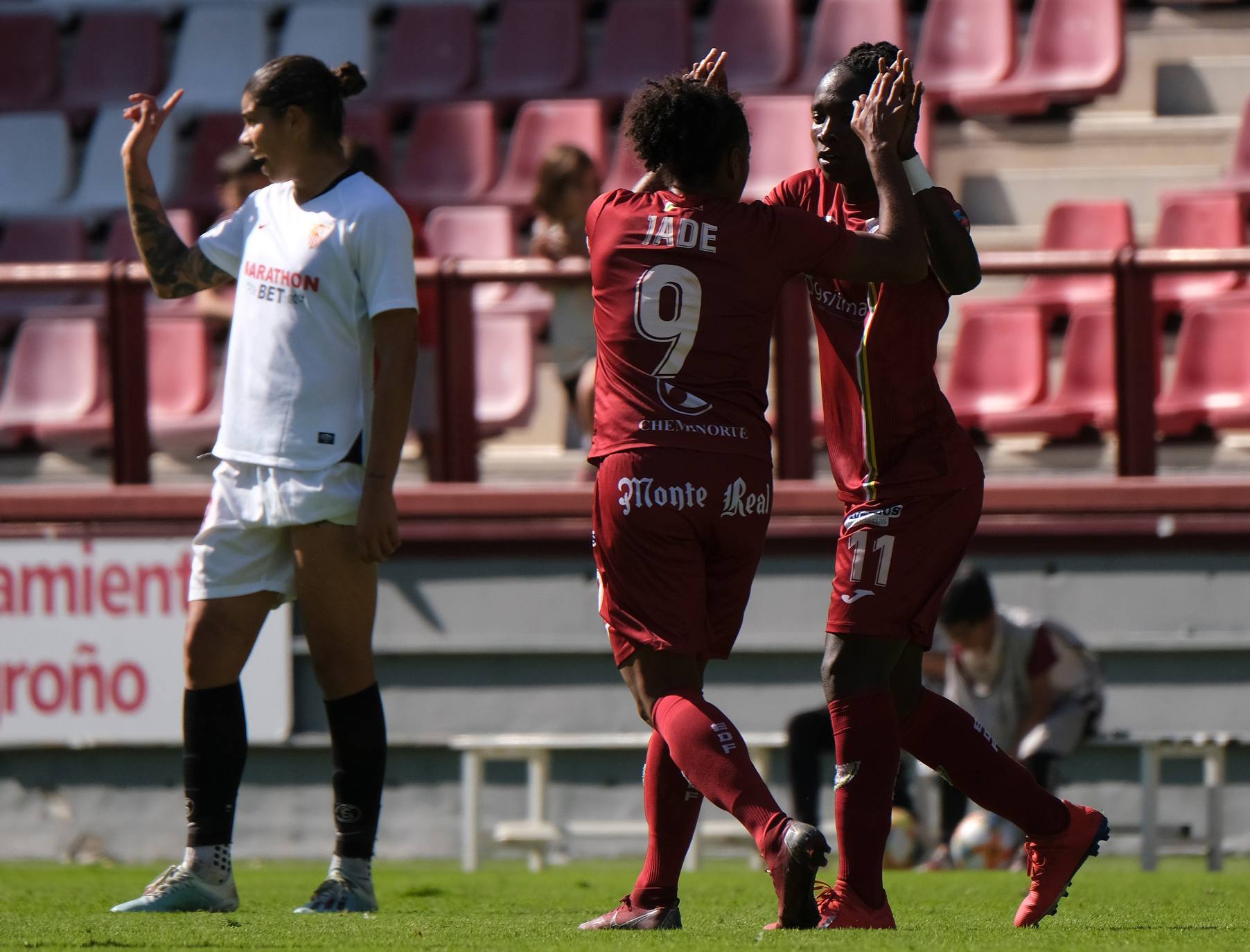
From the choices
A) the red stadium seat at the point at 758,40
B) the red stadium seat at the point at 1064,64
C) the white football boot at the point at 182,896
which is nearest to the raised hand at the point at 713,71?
the white football boot at the point at 182,896

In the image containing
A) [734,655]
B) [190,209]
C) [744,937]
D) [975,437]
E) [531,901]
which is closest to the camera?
[744,937]

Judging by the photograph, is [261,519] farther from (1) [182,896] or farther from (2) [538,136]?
(2) [538,136]

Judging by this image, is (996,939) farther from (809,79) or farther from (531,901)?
(809,79)

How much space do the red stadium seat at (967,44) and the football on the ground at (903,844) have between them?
14.8 feet

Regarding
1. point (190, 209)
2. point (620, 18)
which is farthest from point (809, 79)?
point (190, 209)

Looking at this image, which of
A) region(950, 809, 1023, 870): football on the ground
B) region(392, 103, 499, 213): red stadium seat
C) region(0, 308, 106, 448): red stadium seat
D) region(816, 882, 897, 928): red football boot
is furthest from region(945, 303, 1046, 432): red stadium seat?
region(816, 882, 897, 928): red football boot

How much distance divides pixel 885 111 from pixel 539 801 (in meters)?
3.80

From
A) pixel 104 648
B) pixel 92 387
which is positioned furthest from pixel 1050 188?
pixel 104 648

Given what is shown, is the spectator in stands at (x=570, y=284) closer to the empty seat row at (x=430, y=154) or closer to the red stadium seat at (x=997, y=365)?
the red stadium seat at (x=997, y=365)

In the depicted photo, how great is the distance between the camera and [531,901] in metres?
5.62

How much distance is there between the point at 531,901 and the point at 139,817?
9.10ft

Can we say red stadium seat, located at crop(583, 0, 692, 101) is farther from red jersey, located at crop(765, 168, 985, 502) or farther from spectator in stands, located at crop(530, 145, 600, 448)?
red jersey, located at crop(765, 168, 985, 502)

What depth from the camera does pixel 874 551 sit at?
4191 millimetres

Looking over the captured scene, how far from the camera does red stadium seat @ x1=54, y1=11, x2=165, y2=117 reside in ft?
40.4
